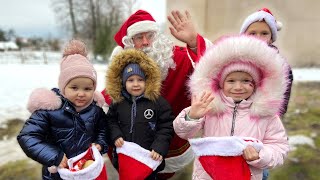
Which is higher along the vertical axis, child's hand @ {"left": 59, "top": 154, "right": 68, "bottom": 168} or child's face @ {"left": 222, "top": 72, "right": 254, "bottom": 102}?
child's face @ {"left": 222, "top": 72, "right": 254, "bottom": 102}

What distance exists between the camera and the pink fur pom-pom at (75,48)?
2480mm

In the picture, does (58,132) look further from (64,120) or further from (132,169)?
(132,169)

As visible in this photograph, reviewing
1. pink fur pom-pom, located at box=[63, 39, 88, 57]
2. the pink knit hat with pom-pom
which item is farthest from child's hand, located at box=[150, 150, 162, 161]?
pink fur pom-pom, located at box=[63, 39, 88, 57]

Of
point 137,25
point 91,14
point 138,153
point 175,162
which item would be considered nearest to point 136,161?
point 138,153

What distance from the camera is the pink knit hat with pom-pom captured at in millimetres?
2328

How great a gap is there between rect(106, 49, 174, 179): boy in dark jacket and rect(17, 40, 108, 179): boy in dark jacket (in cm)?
14

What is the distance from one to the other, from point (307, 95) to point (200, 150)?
19.1ft

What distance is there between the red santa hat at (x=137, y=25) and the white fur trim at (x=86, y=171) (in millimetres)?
977

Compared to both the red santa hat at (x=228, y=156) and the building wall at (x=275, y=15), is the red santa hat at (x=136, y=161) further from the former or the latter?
the building wall at (x=275, y=15)

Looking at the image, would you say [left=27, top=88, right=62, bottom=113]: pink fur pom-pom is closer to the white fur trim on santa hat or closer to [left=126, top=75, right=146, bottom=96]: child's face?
[left=126, top=75, right=146, bottom=96]: child's face

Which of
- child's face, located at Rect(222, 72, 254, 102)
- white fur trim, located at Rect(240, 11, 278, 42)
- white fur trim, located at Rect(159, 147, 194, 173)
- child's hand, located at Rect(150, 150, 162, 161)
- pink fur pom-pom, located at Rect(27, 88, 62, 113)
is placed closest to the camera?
child's face, located at Rect(222, 72, 254, 102)

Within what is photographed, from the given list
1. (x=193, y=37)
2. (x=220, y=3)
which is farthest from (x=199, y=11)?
(x=193, y=37)

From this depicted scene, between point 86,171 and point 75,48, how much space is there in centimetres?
86

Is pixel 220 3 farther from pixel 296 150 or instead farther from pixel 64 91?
pixel 64 91
